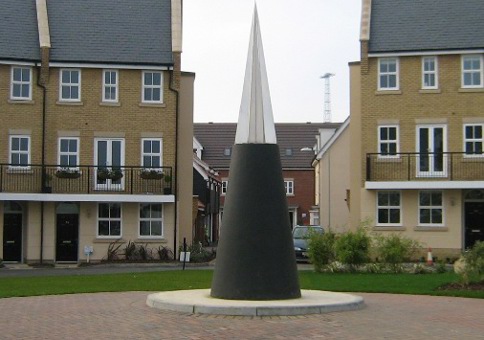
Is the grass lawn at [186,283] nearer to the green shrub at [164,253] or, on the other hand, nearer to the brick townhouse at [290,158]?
the green shrub at [164,253]

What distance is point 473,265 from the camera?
2047 centimetres

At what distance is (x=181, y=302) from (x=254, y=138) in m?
3.60

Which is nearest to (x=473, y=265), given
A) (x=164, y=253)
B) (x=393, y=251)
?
(x=393, y=251)

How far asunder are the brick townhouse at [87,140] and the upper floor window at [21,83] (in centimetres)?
4

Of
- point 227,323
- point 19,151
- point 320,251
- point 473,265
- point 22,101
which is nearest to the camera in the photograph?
point 227,323

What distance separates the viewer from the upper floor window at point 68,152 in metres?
36.6

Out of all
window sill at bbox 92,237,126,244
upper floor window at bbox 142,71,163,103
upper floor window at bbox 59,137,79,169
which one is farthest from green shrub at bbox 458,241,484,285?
upper floor window at bbox 59,137,79,169

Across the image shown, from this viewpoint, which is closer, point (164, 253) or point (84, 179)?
point (84, 179)

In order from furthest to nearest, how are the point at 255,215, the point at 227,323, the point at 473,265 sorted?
the point at 473,265, the point at 255,215, the point at 227,323

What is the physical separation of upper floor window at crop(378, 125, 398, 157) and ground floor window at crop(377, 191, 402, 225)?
1.68 m

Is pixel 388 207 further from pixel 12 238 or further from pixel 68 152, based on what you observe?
pixel 12 238

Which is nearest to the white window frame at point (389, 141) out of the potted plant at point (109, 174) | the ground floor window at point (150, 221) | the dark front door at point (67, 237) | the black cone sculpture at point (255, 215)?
the ground floor window at point (150, 221)

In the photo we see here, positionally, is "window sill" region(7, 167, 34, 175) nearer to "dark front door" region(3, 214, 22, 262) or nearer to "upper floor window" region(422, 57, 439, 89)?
"dark front door" region(3, 214, 22, 262)

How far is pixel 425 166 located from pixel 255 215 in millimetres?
20581
